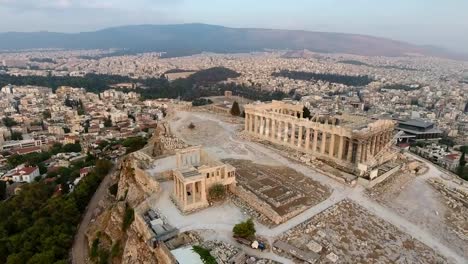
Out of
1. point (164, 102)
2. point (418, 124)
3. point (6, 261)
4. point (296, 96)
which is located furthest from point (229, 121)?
point (296, 96)

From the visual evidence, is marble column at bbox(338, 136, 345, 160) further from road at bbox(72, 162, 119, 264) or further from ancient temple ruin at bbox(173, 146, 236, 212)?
road at bbox(72, 162, 119, 264)

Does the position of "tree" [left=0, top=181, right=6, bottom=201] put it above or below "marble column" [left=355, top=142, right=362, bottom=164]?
below

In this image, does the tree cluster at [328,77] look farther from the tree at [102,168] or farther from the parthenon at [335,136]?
the tree at [102,168]

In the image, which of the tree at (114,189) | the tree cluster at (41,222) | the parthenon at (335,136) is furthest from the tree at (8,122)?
the parthenon at (335,136)

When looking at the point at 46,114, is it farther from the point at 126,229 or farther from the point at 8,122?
the point at 126,229

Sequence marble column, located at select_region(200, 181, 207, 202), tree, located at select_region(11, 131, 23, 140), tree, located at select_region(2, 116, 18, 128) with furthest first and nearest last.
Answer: tree, located at select_region(2, 116, 18, 128)
tree, located at select_region(11, 131, 23, 140)
marble column, located at select_region(200, 181, 207, 202)

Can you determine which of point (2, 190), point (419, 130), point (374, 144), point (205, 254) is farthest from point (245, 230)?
point (419, 130)

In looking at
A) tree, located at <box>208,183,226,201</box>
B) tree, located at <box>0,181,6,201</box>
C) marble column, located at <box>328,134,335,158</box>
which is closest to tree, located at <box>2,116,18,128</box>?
tree, located at <box>0,181,6,201</box>
